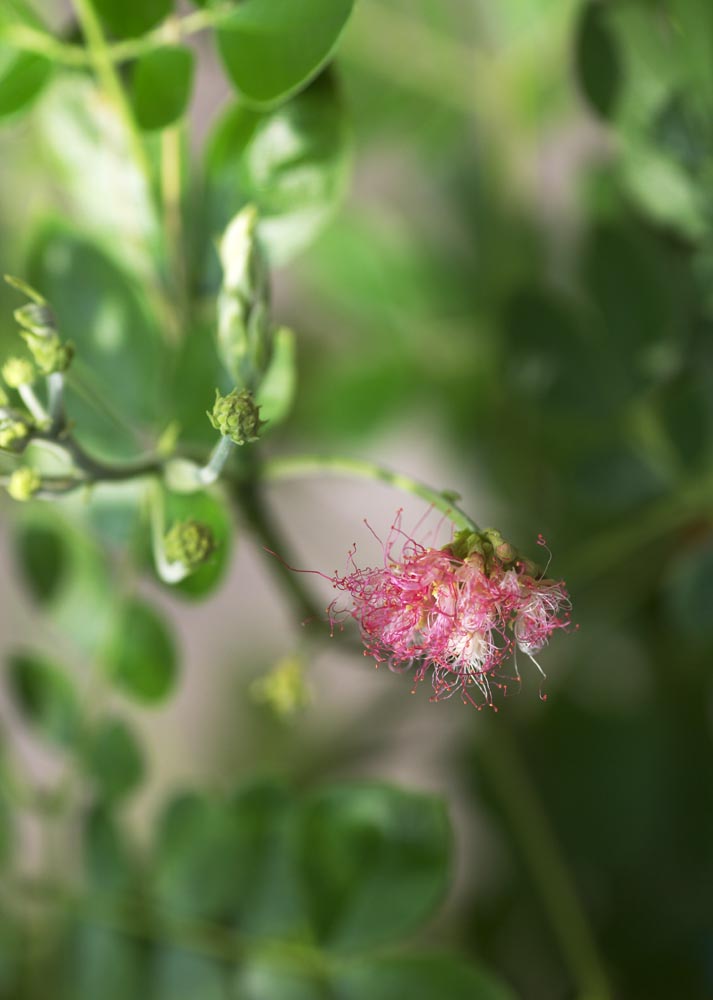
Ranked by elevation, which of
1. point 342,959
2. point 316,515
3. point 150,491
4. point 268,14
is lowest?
point 342,959

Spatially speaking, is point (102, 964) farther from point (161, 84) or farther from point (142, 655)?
point (161, 84)

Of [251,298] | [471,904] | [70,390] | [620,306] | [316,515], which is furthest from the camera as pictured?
[316,515]

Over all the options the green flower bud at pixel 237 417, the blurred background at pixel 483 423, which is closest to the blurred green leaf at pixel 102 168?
the blurred background at pixel 483 423

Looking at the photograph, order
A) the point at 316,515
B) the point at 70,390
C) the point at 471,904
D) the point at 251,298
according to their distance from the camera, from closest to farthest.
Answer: the point at 251,298 < the point at 70,390 < the point at 471,904 < the point at 316,515

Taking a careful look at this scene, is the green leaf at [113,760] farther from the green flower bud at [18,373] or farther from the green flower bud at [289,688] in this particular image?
the green flower bud at [18,373]

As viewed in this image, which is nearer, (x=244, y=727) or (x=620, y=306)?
(x=620, y=306)

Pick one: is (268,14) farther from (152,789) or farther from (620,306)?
(152,789)

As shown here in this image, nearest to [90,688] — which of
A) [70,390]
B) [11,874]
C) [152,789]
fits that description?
[11,874]

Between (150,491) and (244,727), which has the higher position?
(244,727)
